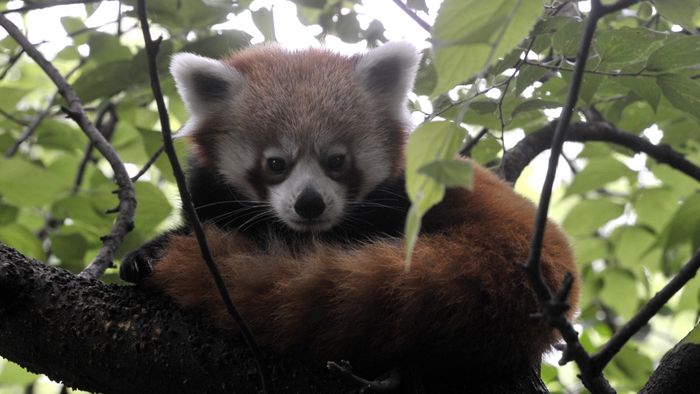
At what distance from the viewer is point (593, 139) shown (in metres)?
3.57

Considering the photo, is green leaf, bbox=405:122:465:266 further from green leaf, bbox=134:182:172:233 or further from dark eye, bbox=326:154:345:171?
green leaf, bbox=134:182:172:233

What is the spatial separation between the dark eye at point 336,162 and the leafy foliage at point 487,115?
16.5 inches

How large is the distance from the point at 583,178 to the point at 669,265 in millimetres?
950

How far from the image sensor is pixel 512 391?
2061 millimetres

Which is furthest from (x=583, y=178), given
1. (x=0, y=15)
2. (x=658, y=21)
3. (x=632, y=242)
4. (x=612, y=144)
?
(x=0, y=15)

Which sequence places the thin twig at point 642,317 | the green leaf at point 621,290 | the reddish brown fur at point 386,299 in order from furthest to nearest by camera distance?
the green leaf at point 621,290 → the reddish brown fur at point 386,299 → the thin twig at point 642,317

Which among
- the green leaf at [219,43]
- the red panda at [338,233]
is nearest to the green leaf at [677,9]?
the red panda at [338,233]

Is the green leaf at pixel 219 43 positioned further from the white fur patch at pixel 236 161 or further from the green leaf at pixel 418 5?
the green leaf at pixel 418 5

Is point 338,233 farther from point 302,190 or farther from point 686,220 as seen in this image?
point 686,220

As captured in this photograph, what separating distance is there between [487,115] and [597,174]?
1.25m

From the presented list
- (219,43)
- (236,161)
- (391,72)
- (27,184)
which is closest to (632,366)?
(391,72)

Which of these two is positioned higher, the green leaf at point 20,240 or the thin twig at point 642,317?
the thin twig at point 642,317

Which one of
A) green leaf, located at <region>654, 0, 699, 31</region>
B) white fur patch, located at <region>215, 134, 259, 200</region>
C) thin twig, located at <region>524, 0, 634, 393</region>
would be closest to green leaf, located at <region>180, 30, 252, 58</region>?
white fur patch, located at <region>215, 134, 259, 200</region>

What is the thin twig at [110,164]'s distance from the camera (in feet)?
8.87
